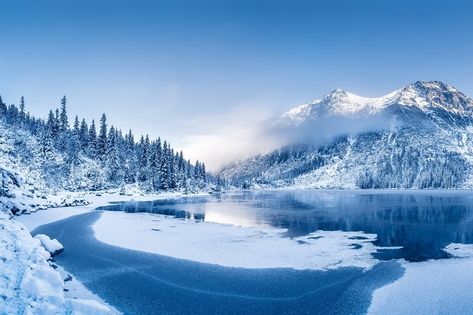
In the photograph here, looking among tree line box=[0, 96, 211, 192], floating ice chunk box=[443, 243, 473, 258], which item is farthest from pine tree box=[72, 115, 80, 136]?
floating ice chunk box=[443, 243, 473, 258]

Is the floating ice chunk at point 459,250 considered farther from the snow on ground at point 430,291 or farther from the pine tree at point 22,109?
the pine tree at point 22,109

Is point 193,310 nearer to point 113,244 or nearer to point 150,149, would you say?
point 113,244

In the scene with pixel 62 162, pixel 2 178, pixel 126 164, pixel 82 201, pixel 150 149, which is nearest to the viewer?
pixel 2 178

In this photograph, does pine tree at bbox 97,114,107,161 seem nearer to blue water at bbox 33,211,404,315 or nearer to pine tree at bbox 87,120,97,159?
pine tree at bbox 87,120,97,159

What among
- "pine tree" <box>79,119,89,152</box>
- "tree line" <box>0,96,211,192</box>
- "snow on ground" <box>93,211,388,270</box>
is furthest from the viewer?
"pine tree" <box>79,119,89,152</box>

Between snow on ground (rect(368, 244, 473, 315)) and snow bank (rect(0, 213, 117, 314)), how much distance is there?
14.9 meters

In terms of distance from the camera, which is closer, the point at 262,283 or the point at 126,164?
the point at 262,283

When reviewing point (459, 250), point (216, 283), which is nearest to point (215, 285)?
point (216, 283)

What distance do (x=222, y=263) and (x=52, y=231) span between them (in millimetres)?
26020

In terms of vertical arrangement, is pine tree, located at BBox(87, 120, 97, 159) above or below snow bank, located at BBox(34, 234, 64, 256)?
above

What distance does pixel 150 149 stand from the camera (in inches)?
6870

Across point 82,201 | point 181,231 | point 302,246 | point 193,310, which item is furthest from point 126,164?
point 193,310

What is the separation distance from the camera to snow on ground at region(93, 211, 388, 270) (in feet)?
92.3

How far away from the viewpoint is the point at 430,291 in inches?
820
